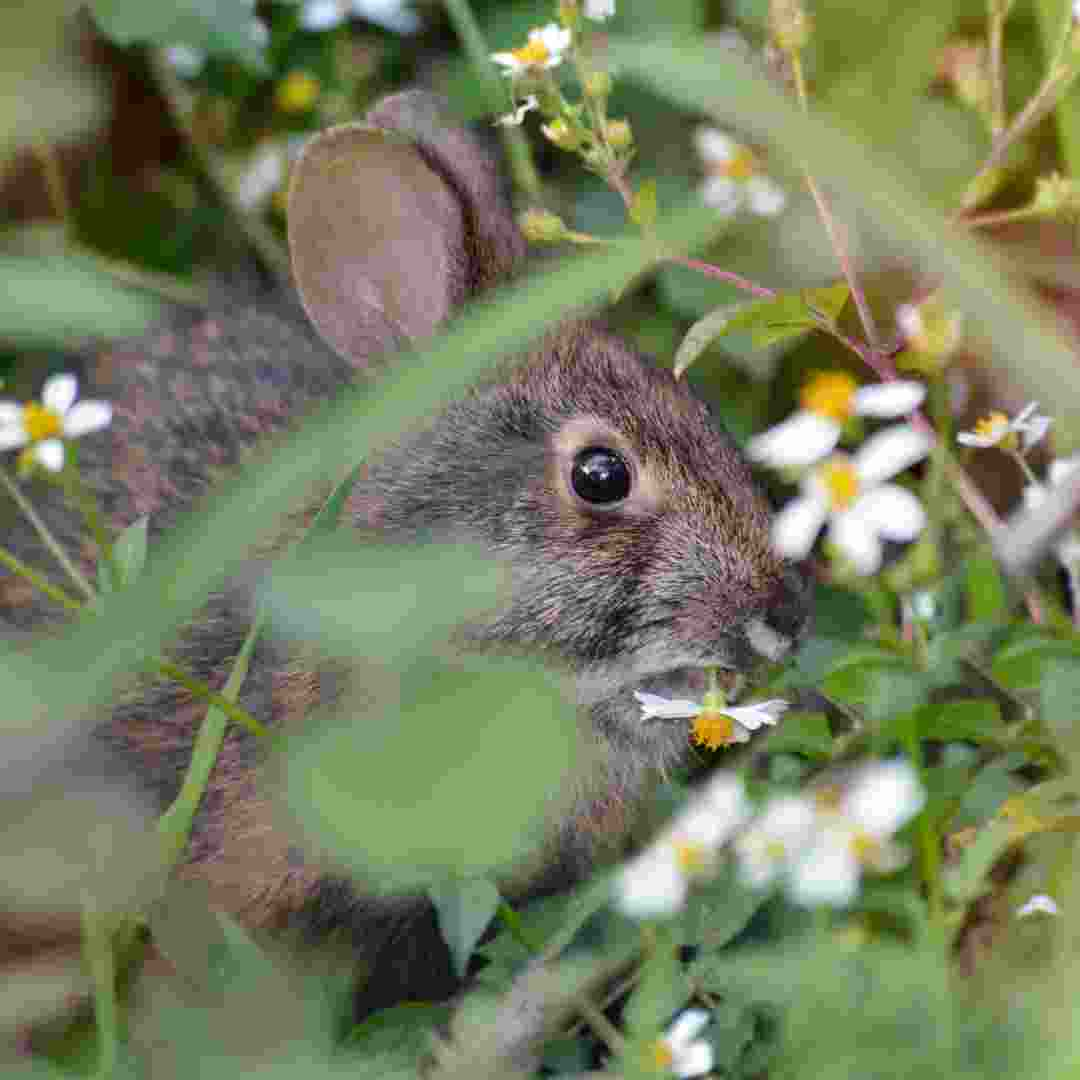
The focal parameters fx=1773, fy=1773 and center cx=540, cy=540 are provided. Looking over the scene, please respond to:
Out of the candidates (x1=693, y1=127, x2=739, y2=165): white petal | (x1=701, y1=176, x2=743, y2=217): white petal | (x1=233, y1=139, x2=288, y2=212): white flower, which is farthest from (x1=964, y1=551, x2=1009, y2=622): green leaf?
(x1=233, y1=139, x2=288, y2=212): white flower

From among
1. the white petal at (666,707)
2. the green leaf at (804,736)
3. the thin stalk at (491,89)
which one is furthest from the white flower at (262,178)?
the green leaf at (804,736)

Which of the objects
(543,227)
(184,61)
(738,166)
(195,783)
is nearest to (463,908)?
(195,783)

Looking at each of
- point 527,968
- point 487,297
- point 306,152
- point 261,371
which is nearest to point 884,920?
point 527,968

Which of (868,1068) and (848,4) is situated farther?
(848,4)

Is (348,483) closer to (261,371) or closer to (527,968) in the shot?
(527,968)

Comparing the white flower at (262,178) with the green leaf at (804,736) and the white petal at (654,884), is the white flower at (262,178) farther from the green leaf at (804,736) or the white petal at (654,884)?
the white petal at (654,884)

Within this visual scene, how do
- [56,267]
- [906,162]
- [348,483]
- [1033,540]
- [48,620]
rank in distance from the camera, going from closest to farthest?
[1033,540], [56,267], [348,483], [48,620], [906,162]

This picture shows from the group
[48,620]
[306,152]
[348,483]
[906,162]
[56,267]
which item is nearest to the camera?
[56,267]

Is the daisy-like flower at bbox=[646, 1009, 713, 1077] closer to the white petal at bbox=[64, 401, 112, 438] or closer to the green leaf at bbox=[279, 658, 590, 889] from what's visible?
the green leaf at bbox=[279, 658, 590, 889]
